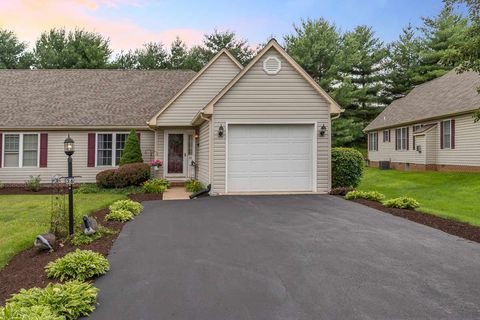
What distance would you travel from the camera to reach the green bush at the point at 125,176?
14.5 meters

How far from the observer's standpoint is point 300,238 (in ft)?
21.3

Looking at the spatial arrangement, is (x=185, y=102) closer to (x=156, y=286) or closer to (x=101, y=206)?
(x=101, y=206)

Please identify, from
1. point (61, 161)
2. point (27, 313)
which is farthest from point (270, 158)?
point (61, 161)

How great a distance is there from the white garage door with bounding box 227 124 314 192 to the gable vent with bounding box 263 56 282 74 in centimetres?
188

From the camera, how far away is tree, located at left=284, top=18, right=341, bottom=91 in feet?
106

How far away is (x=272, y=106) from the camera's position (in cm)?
1251

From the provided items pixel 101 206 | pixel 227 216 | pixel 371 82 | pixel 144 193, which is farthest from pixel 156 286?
pixel 371 82

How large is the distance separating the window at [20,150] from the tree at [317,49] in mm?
22851

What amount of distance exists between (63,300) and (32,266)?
1.92 metres

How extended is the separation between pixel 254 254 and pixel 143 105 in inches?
563

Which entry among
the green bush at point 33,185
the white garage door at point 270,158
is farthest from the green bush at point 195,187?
the green bush at point 33,185

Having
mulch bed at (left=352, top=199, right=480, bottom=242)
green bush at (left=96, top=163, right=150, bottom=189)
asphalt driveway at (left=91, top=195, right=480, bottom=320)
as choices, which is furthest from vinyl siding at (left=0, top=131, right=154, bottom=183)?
mulch bed at (left=352, top=199, right=480, bottom=242)

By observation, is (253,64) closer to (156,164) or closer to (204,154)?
(204,154)

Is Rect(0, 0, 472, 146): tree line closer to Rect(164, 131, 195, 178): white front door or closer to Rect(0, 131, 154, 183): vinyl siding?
Rect(0, 131, 154, 183): vinyl siding
